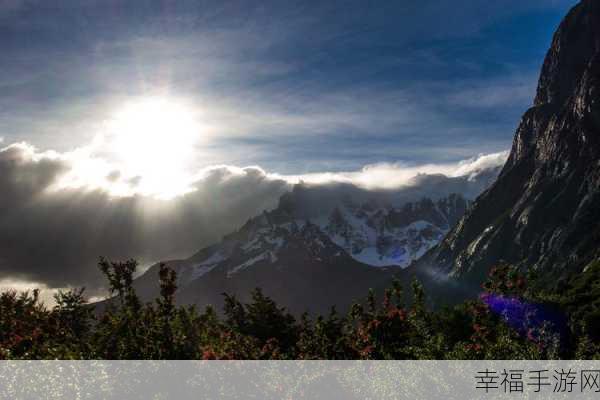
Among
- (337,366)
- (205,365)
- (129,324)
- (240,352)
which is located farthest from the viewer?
(129,324)

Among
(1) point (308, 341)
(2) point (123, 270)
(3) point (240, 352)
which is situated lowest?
(1) point (308, 341)

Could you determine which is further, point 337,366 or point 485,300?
point 485,300

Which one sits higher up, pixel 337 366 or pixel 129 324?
pixel 129 324

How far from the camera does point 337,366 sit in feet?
75.6

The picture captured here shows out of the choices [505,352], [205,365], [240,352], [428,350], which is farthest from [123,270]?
[505,352]

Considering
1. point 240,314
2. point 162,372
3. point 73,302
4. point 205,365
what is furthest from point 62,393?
point 240,314

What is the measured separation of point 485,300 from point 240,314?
1752 inches

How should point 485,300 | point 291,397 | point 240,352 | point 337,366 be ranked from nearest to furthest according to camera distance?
point 291,397 < point 337,366 < point 240,352 < point 485,300

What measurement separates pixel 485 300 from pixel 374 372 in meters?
24.8

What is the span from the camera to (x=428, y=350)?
33.5 m

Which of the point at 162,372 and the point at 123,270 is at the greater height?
the point at 123,270

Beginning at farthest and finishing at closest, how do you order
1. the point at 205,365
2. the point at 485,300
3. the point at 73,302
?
1. the point at 73,302
2. the point at 485,300
3. the point at 205,365

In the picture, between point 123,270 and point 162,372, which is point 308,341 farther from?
point 162,372

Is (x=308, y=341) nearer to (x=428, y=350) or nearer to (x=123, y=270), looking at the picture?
(x=428, y=350)
